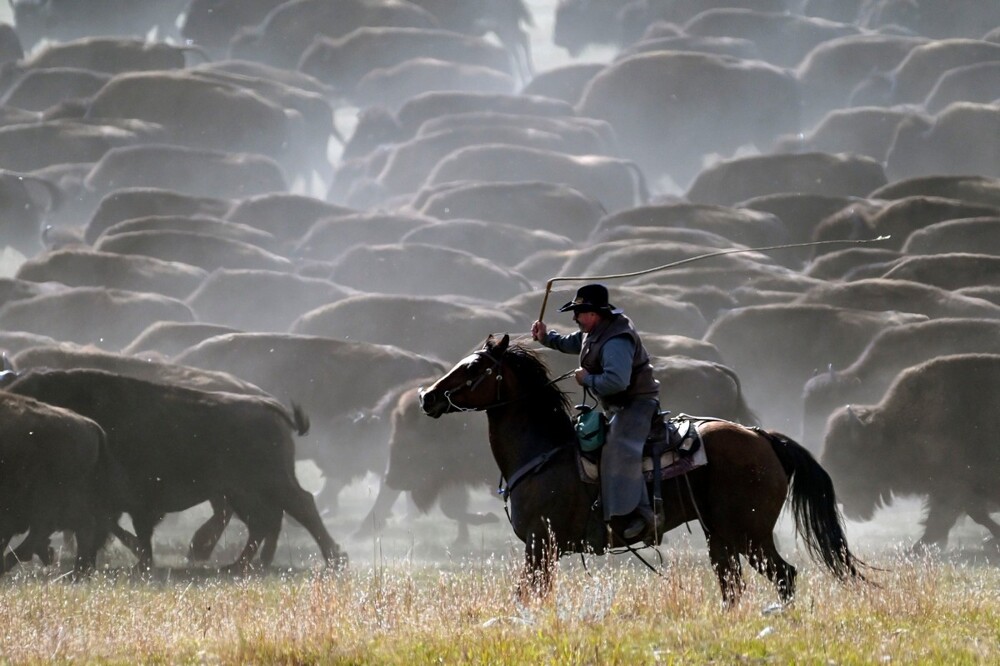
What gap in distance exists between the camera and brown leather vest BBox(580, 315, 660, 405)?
810cm

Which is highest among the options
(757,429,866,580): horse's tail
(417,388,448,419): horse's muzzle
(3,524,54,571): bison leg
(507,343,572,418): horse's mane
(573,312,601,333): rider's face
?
(573,312,601,333): rider's face

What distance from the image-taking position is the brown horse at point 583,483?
810 cm

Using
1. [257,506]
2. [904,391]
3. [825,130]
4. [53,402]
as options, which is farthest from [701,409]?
[825,130]

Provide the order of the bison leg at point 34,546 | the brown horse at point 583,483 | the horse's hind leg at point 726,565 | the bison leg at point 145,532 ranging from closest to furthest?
the horse's hind leg at point 726,565, the brown horse at point 583,483, the bison leg at point 34,546, the bison leg at point 145,532

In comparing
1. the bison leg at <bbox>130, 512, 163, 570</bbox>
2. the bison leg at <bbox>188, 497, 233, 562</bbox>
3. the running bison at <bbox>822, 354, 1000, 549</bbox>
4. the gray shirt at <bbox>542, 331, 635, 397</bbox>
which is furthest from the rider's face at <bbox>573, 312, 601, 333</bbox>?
the running bison at <bbox>822, 354, 1000, 549</bbox>

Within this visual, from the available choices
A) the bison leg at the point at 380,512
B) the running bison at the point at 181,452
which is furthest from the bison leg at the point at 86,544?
the bison leg at the point at 380,512

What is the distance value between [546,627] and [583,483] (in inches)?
57.7

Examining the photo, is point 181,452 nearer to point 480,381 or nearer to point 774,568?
point 480,381

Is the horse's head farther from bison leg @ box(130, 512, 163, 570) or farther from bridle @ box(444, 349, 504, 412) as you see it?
bison leg @ box(130, 512, 163, 570)

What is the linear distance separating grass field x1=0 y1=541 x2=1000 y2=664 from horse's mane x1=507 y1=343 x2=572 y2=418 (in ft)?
3.38

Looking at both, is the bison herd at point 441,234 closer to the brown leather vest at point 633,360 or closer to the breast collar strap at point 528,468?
the breast collar strap at point 528,468

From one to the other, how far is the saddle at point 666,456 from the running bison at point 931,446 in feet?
26.9

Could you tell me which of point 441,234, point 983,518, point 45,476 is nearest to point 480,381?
point 45,476

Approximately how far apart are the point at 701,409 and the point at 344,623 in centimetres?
1094
